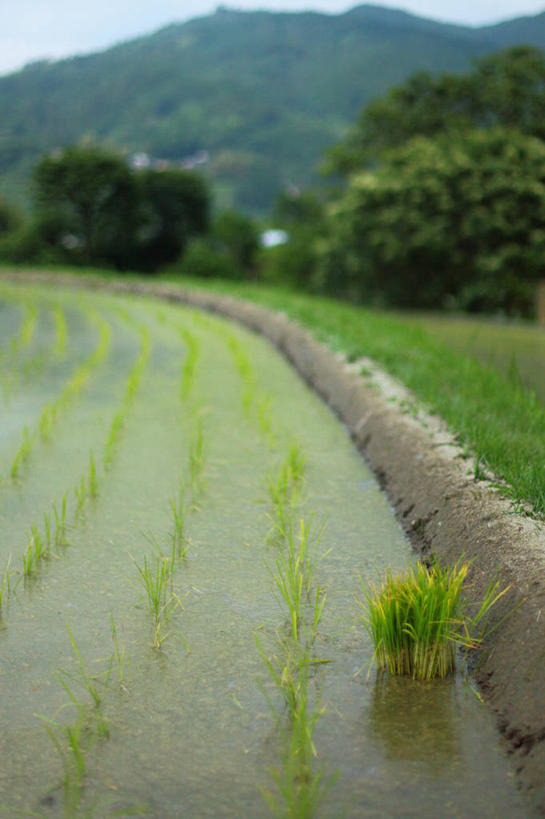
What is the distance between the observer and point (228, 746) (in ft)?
4.88

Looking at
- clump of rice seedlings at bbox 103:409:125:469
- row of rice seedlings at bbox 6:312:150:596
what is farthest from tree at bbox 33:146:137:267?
clump of rice seedlings at bbox 103:409:125:469

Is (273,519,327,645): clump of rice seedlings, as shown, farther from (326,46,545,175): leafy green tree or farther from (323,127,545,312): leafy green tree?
(326,46,545,175): leafy green tree

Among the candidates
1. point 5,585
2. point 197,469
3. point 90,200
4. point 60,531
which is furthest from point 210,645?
point 90,200

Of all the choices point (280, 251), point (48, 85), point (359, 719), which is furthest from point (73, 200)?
point (48, 85)

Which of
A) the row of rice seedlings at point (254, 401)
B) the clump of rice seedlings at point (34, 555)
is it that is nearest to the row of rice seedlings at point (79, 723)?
the clump of rice seedlings at point (34, 555)

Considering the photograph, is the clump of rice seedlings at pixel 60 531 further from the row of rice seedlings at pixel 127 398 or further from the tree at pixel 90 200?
the tree at pixel 90 200

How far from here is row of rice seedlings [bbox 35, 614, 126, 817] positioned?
1371 millimetres

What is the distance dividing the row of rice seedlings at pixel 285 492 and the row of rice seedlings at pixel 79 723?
2.55 feet

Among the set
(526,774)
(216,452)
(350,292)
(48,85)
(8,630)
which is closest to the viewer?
(526,774)

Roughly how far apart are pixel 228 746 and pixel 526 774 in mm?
493

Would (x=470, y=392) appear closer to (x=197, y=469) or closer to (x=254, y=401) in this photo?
(x=254, y=401)

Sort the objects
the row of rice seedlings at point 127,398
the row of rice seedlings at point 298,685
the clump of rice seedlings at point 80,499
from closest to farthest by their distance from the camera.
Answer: the row of rice seedlings at point 298,685
the clump of rice seedlings at point 80,499
the row of rice seedlings at point 127,398

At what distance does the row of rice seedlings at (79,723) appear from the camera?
54.0 inches

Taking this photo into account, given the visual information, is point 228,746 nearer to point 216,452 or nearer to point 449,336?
point 216,452
